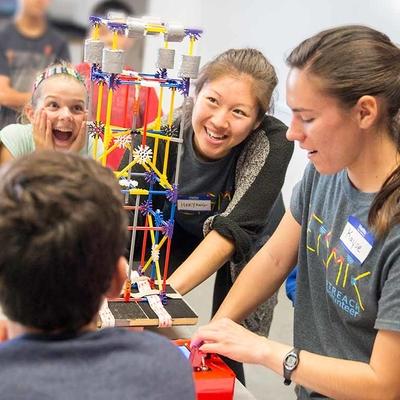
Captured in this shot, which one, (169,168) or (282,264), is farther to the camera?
(169,168)

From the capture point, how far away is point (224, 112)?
176 centimetres

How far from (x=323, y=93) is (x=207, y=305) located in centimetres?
212

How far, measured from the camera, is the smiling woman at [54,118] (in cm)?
191

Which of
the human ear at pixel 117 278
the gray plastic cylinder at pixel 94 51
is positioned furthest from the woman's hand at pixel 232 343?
the gray plastic cylinder at pixel 94 51

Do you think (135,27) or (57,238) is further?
(135,27)

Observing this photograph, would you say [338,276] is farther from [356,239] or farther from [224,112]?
[224,112]

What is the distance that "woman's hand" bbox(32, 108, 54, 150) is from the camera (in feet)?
6.21

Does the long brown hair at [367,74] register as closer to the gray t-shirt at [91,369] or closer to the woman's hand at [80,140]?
the gray t-shirt at [91,369]

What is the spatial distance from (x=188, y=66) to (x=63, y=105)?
64cm

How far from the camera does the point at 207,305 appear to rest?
326cm

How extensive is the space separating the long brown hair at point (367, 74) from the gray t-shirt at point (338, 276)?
43mm

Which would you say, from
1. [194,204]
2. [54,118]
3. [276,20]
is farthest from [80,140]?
[276,20]

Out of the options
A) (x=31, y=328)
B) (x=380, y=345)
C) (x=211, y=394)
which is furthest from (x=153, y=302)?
(x=31, y=328)

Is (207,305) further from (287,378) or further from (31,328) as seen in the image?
(31,328)
